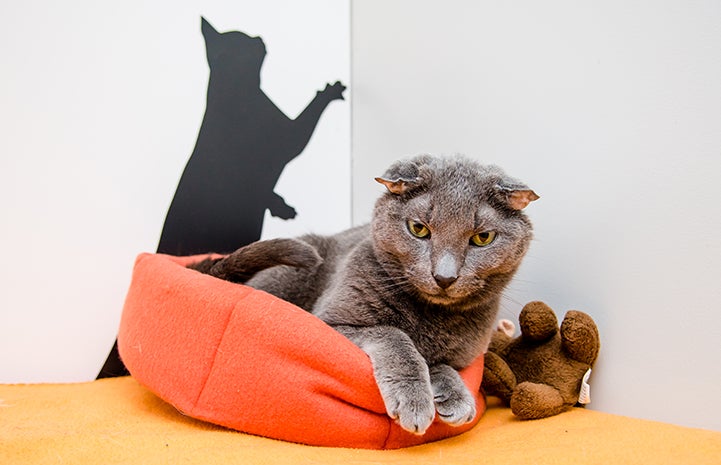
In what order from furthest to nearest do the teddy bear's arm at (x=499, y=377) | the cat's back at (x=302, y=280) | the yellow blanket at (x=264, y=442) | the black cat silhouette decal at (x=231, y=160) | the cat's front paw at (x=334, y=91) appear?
the cat's front paw at (x=334, y=91) → the black cat silhouette decal at (x=231, y=160) → the cat's back at (x=302, y=280) → the teddy bear's arm at (x=499, y=377) → the yellow blanket at (x=264, y=442)

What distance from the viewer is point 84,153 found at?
61.8 inches

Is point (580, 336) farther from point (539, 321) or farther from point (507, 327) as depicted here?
point (507, 327)

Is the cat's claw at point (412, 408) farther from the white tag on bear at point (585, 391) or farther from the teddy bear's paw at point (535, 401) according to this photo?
the white tag on bear at point (585, 391)

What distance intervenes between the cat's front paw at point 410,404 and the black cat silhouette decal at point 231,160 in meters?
0.99

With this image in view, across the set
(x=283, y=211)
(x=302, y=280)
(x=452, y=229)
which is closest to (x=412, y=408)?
(x=452, y=229)

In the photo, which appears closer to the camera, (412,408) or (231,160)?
(412,408)

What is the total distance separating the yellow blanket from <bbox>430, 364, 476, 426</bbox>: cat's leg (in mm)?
74

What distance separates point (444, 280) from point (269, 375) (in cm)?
40

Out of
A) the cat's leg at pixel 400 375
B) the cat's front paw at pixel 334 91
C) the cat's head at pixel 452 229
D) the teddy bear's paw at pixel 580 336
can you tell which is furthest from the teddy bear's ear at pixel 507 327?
the cat's front paw at pixel 334 91

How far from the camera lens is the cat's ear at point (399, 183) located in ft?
3.91

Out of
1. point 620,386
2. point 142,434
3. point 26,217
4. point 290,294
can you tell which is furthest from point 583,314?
point 26,217

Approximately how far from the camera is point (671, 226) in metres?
1.17

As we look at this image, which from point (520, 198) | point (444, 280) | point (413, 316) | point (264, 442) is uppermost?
point (520, 198)

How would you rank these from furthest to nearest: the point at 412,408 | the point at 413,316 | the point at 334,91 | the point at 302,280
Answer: the point at 334,91 < the point at 302,280 < the point at 413,316 < the point at 412,408
